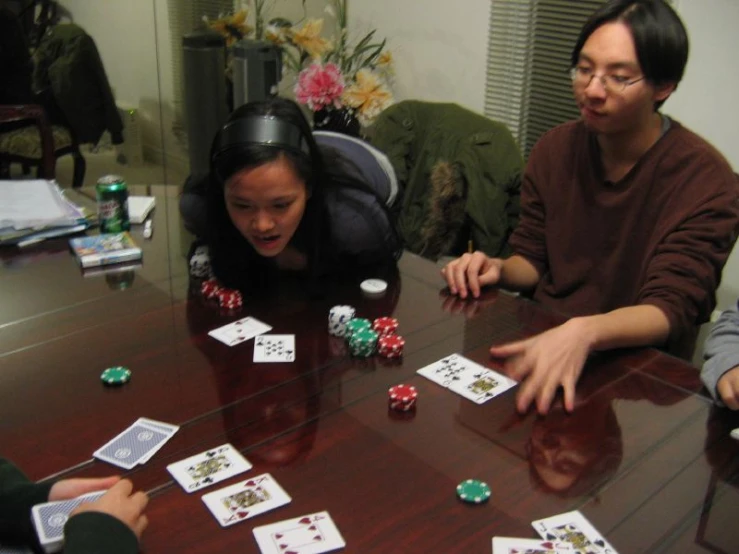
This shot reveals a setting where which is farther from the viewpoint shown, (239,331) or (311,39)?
(311,39)

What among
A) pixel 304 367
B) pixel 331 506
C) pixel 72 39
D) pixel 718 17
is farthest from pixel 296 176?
pixel 72 39

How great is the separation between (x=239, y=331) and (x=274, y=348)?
11cm

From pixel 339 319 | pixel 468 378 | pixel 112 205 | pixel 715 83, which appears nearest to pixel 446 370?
pixel 468 378

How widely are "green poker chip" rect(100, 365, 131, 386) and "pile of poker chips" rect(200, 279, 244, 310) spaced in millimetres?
317

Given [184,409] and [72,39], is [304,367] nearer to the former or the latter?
[184,409]

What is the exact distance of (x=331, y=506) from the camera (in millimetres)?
1056

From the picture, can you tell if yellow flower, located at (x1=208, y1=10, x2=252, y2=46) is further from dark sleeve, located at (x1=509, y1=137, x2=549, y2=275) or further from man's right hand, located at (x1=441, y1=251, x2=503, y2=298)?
man's right hand, located at (x1=441, y1=251, x2=503, y2=298)

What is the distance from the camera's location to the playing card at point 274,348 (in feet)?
4.75

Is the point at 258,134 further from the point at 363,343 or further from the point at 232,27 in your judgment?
the point at 232,27

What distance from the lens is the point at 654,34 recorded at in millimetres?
1714

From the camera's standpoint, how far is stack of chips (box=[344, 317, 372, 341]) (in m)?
1.48

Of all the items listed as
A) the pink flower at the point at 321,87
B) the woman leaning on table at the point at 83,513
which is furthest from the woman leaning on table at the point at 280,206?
the pink flower at the point at 321,87

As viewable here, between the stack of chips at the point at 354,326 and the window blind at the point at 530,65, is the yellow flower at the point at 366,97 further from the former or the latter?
the stack of chips at the point at 354,326

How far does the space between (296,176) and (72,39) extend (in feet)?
9.04
